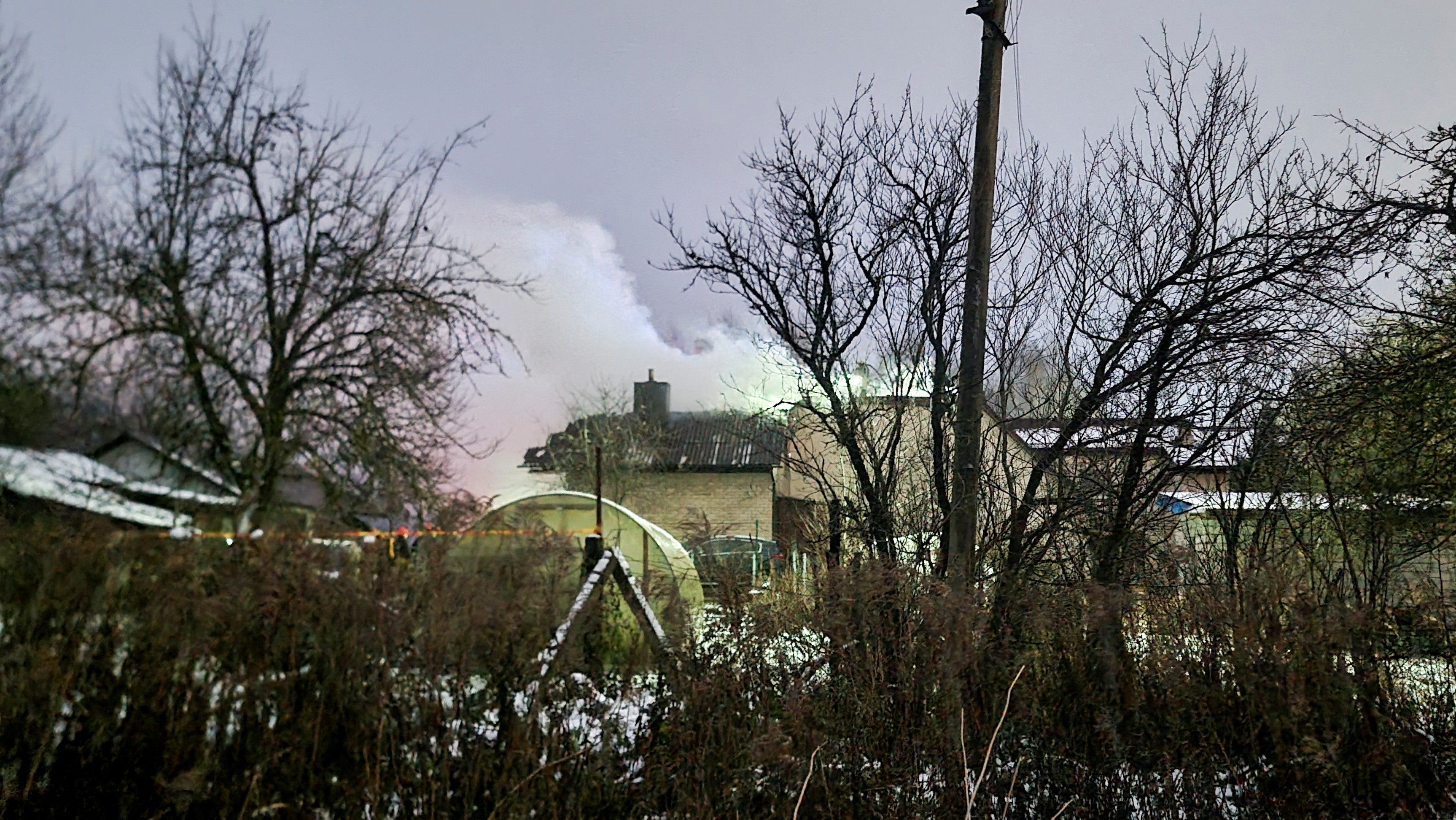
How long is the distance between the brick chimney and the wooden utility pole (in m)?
20.2

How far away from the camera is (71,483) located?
9.05 ft

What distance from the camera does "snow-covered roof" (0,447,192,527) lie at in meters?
2.70

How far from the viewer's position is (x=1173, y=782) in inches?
146

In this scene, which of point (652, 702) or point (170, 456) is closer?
point (170, 456)

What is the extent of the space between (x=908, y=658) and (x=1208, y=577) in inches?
87.1

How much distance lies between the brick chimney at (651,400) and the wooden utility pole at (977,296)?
2015 cm

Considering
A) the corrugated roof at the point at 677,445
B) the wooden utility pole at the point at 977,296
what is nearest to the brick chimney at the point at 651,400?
the corrugated roof at the point at 677,445

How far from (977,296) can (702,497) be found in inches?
771

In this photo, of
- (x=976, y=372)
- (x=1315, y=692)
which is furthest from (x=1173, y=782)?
(x=976, y=372)

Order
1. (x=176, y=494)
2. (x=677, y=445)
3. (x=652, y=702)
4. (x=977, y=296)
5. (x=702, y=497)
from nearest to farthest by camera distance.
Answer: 1. (x=176, y=494)
2. (x=652, y=702)
3. (x=977, y=296)
4. (x=702, y=497)
5. (x=677, y=445)

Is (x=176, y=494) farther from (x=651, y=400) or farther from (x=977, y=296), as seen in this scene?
(x=651, y=400)

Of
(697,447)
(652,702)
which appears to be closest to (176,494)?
(652,702)

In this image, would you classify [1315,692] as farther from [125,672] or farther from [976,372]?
[125,672]

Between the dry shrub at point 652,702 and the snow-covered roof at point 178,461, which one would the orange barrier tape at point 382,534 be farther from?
the snow-covered roof at point 178,461
